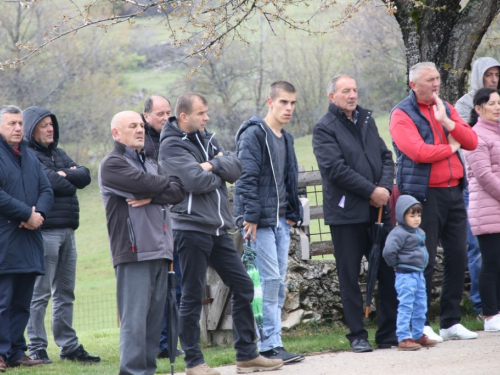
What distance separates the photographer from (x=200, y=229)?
6.10 m

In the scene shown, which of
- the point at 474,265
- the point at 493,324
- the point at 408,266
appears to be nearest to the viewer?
the point at 408,266

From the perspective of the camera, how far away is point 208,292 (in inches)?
314

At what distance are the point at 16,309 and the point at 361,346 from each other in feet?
9.86

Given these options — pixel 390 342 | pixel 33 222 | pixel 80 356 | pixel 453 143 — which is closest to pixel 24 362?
pixel 80 356

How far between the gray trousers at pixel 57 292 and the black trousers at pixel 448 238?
3.30 meters

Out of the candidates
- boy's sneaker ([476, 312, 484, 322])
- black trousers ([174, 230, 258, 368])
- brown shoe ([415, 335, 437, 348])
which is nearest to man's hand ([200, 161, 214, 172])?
black trousers ([174, 230, 258, 368])

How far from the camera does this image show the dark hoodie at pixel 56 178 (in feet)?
24.6

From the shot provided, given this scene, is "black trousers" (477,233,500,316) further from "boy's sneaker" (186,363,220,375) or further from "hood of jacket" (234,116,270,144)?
"boy's sneaker" (186,363,220,375)

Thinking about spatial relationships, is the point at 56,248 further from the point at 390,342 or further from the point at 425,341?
the point at 425,341

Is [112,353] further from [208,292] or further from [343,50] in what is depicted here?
[343,50]

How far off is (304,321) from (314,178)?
6.37ft

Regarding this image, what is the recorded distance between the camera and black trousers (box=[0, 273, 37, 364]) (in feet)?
22.6

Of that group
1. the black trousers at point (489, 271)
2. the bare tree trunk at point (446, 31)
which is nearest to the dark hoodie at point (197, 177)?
the black trousers at point (489, 271)

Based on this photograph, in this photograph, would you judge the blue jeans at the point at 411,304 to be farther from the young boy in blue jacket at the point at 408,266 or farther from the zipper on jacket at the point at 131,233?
the zipper on jacket at the point at 131,233
